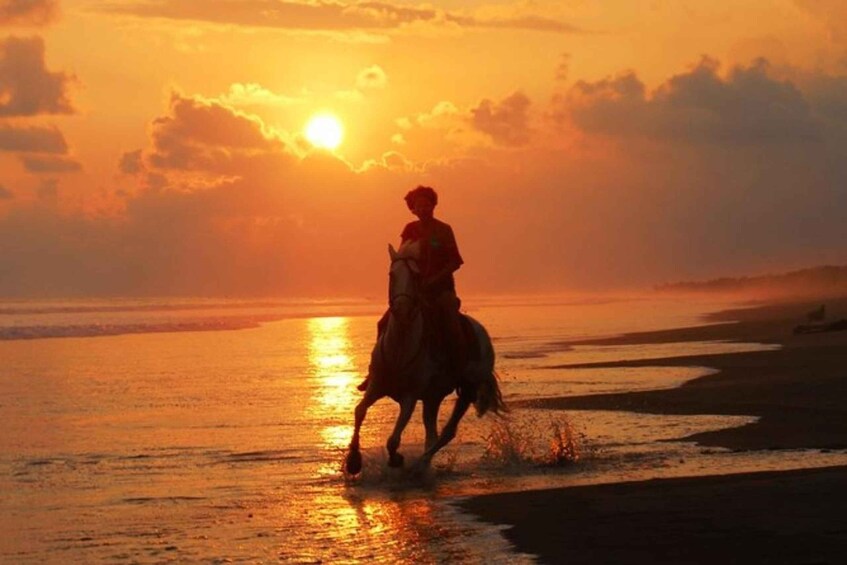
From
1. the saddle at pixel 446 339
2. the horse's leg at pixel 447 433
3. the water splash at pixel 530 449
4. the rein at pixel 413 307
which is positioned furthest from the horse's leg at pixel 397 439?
the water splash at pixel 530 449

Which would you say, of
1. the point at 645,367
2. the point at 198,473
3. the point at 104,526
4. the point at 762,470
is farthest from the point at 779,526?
the point at 645,367

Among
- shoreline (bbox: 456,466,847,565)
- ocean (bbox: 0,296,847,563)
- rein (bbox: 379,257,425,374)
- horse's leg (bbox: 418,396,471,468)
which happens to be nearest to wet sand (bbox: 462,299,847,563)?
shoreline (bbox: 456,466,847,565)

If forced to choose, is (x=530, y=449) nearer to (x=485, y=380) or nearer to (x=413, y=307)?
(x=485, y=380)

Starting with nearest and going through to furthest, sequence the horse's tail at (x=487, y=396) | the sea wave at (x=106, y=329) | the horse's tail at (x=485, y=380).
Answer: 1. the horse's tail at (x=485, y=380)
2. the horse's tail at (x=487, y=396)
3. the sea wave at (x=106, y=329)

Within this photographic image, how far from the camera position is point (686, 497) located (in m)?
11.4

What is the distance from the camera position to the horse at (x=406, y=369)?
1380cm

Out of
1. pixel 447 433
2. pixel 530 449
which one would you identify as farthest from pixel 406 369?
pixel 530 449

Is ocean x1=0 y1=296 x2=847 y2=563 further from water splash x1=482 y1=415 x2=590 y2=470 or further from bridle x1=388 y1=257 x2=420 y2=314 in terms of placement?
bridle x1=388 y1=257 x2=420 y2=314

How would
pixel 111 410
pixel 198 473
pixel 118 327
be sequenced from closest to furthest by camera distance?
1. pixel 198 473
2. pixel 111 410
3. pixel 118 327

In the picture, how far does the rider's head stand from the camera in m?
14.5

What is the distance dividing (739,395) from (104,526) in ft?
45.1

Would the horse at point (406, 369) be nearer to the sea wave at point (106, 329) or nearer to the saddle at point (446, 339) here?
the saddle at point (446, 339)

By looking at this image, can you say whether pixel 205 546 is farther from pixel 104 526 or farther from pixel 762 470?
pixel 762 470

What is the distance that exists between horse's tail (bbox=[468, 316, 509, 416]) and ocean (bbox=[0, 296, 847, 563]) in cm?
37
